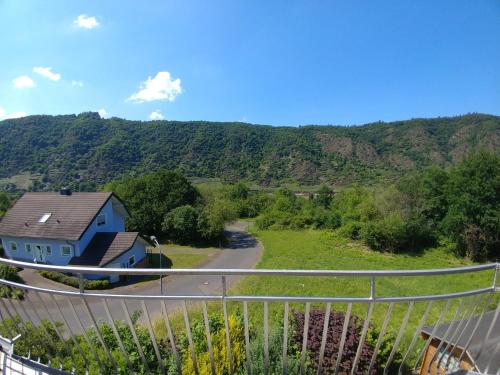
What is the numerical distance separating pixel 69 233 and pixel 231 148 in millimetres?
80027

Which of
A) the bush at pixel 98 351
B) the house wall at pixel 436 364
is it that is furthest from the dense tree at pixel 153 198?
the house wall at pixel 436 364

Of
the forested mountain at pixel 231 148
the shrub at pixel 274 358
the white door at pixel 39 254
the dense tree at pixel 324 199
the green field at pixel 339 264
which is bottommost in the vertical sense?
the green field at pixel 339 264

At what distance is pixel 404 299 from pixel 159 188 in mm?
29933

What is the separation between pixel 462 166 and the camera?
25.0 metres

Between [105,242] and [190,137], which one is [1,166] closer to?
[190,137]

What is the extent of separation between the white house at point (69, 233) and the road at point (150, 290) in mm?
1865

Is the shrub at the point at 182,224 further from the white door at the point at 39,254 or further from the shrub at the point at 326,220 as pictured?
the shrub at the point at 326,220

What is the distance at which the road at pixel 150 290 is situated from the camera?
373 centimetres

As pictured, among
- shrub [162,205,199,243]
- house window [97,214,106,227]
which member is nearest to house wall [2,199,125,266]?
house window [97,214,106,227]

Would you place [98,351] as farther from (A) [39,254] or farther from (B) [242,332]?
(A) [39,254]

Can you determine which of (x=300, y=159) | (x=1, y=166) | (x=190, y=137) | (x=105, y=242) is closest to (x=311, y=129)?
(x=300, y=159)

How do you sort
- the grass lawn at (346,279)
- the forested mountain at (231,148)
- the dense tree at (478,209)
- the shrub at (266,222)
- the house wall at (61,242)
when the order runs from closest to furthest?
the grass lawn at (346,279) → the house wall at (61,242) → the dense tree at (478,209) → the shrub at (266,222) → the forested mountain at (231,148)

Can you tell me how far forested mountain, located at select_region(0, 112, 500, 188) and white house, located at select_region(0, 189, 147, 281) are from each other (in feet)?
162

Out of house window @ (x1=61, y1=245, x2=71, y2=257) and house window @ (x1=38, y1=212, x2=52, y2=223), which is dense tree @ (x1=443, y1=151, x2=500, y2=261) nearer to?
house window @ (x1=61, y1=245, x2=71, y2=257)
